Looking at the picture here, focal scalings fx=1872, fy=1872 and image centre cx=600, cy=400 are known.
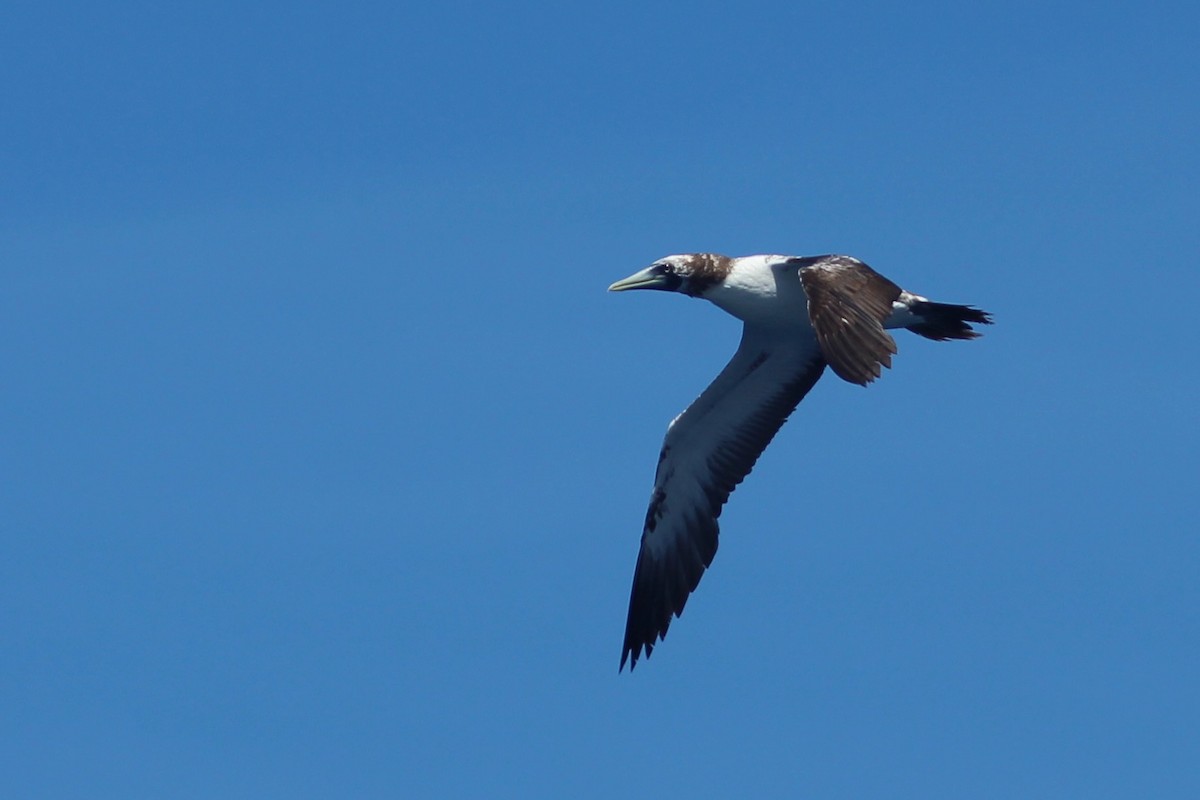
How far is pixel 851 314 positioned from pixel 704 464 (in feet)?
19.5

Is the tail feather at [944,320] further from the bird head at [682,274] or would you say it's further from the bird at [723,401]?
the bird head at [682,274]

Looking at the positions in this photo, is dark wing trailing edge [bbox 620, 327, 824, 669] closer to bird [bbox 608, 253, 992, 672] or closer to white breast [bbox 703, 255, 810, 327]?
bird [bbox 608, 253, 992, 672]

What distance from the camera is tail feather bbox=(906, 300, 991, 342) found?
78.7 ft

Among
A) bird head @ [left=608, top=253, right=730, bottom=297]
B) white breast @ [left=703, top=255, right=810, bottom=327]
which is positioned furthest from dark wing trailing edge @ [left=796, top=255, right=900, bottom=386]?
bird head @ [left=608, top=253, right=730, bottom=297]

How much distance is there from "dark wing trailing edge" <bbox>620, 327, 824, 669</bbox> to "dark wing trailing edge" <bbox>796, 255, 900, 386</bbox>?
3603mm

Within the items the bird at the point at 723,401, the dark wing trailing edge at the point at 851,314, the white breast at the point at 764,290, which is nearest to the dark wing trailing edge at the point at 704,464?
the bird at the point at 723,401

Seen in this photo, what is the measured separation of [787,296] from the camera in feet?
77.9

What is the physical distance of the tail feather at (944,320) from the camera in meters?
24.0

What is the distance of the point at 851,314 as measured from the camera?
20.5 metres

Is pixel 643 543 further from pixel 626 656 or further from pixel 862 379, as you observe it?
pixel 862 379

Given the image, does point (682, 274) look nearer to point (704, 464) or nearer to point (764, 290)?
point (764, 290)

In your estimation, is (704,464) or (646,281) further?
(704,464)

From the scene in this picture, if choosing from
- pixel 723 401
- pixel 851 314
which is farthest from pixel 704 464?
pixel 851 314

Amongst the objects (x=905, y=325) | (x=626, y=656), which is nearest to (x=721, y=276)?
(x=905, y=325)
